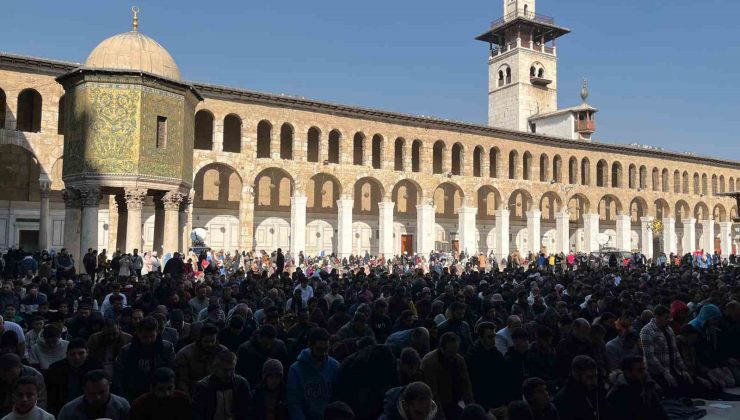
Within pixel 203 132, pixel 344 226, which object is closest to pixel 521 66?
pixel 344 226

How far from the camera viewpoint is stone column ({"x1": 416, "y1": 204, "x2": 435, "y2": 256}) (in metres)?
34.0

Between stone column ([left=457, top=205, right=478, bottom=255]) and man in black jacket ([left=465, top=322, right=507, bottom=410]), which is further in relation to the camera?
stone column ([left=457, top=205, right=478, bottom=255])

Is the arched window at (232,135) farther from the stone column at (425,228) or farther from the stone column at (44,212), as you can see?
the stone column at (425,228)

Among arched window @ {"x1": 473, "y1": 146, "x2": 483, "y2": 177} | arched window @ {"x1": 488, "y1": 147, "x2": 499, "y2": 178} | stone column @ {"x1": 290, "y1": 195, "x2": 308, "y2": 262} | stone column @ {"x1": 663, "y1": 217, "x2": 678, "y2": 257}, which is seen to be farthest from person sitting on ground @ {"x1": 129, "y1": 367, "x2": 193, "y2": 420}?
stone column @ {"x1": 663, "y1": 217, "x2": 678, "y2": 257}

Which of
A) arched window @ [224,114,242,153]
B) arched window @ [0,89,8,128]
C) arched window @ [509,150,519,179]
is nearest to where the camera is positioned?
arched window @ [0,89,8,128]

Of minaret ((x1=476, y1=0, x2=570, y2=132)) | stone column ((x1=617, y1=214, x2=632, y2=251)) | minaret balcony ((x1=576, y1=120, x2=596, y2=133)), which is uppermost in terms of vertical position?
minaret ((x1=476, y1=0, x2=570, y2=132))

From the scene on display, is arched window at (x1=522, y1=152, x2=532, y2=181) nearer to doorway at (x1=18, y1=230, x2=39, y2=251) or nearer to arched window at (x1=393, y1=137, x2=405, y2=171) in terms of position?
arched window at (x1=393, y1=137, x2=405, y2=171)

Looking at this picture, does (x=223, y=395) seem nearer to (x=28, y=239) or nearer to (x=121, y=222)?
(x=121, y=222)

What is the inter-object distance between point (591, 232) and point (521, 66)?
16.2 meters

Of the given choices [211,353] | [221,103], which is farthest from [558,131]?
[211,353]

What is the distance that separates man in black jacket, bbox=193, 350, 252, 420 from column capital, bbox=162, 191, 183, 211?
14864mm

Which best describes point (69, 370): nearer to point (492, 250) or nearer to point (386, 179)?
point (386, 179)

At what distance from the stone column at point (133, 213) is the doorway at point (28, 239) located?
11477 mm

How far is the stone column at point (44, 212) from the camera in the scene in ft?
79.1
